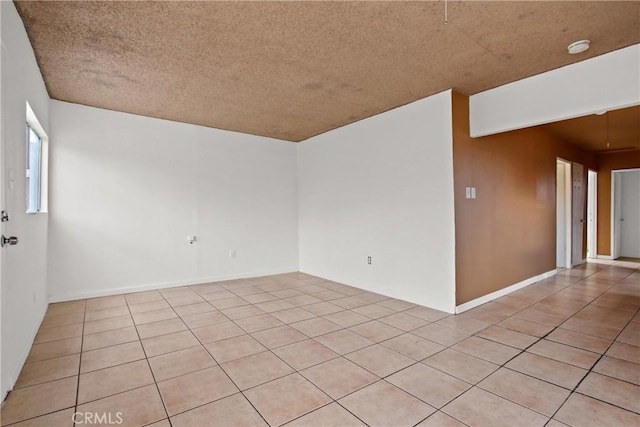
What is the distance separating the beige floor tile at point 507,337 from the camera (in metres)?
2.63

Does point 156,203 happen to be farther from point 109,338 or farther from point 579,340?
point 579,340

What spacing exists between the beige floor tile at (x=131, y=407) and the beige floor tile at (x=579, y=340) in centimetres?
306

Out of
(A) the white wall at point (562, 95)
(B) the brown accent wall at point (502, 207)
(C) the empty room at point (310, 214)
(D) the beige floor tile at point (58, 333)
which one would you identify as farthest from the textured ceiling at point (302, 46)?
(D) the beige floor tile at point (58, 333)

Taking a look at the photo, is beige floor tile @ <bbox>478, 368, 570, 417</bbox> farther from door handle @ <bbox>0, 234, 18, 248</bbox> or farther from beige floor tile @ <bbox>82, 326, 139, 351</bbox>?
door handle @ <bbox>0, 234, 18, 248</bbox>

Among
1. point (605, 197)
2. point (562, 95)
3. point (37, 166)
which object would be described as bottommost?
point (605, 197)

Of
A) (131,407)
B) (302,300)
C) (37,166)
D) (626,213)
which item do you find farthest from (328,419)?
(626,213)

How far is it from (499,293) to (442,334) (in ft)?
5.51

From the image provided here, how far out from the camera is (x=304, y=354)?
2471 mm

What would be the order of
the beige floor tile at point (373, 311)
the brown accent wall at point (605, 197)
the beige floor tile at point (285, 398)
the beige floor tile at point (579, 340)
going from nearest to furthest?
the beige floor tile at point (285, 398), the beige floor tile at point (579, 340), the beige floor tile at point (373, 311), the brown accent wall at point (605, 197)

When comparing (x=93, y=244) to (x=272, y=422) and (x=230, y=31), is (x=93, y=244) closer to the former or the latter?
(x=230, y=31)

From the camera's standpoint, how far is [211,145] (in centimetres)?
504

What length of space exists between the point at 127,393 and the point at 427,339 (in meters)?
2.26

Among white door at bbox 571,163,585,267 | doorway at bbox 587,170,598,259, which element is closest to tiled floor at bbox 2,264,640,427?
white door at bbox 571,163,585,267

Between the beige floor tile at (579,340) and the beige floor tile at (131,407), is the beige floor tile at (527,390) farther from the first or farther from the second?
the beige floor tile at (131,407)
